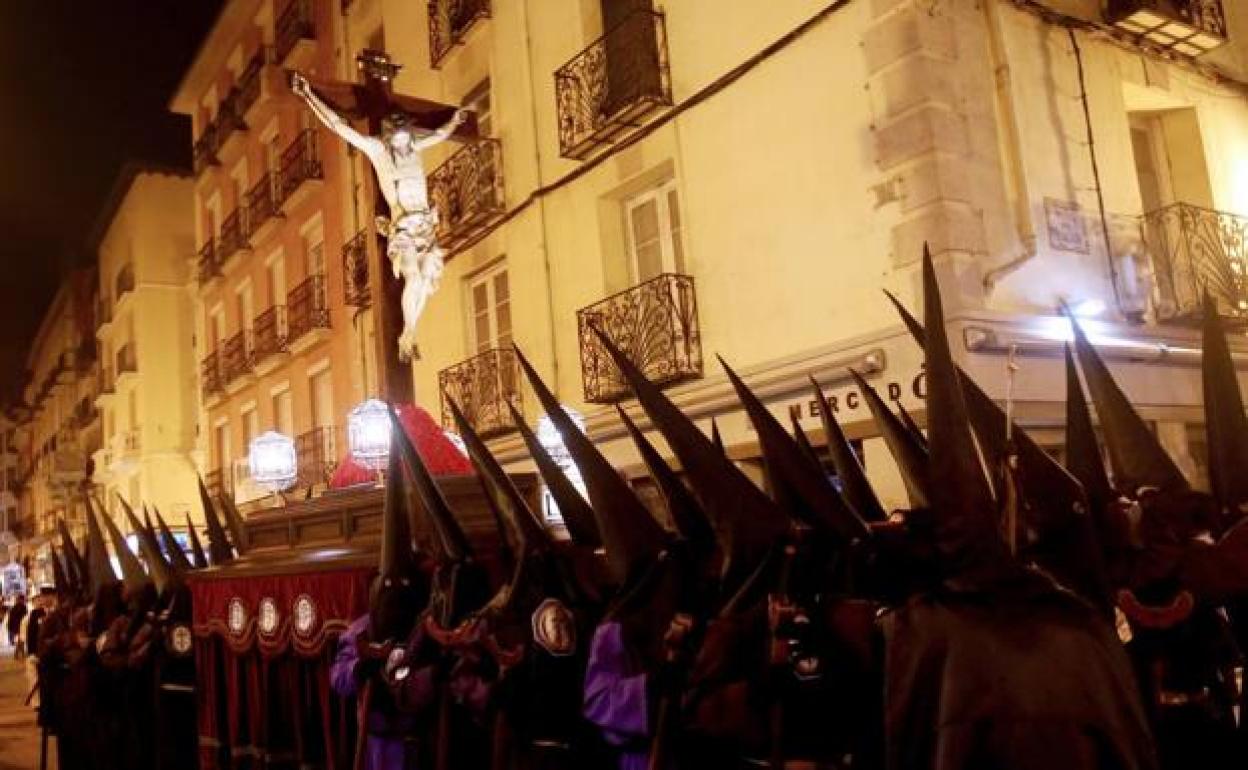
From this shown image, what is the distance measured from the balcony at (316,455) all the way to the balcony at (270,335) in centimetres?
209

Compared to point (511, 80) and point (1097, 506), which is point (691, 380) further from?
point (1097, 506)

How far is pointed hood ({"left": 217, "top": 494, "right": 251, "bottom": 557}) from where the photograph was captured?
809 cm

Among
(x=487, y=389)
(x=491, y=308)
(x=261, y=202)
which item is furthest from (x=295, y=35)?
(x=487, y=389)

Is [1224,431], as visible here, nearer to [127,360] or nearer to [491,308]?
[491,308]

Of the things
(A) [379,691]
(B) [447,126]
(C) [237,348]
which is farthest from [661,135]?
(C) [237,348]

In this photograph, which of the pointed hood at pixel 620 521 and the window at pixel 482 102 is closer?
the pointed hood at pixel 620 521

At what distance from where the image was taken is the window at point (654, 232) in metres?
12.5

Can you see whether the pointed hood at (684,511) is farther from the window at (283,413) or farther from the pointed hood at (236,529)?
the window at (283,413)

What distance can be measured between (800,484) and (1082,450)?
103 cm

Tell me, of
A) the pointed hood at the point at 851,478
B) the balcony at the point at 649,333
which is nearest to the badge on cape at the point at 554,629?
the pointed hood at the point at 851,478

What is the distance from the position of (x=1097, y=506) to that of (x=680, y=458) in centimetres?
146

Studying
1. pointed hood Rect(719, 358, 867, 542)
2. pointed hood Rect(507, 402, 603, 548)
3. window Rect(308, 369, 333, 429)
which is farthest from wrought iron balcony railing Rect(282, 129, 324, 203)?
pointed hood Rect(719, 358, 867, 542)

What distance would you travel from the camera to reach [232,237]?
2323 centimetres

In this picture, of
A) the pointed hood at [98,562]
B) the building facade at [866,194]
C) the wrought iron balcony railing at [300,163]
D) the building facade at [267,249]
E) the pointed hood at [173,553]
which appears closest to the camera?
the pointed hood at [173,553]
